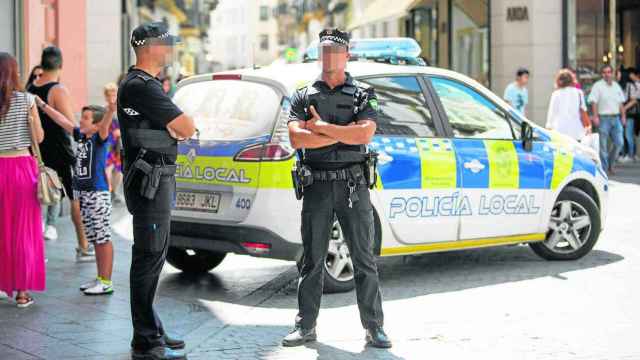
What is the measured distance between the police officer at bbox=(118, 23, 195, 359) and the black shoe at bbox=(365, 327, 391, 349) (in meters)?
1.12

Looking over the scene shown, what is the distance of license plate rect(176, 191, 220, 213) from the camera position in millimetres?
8344

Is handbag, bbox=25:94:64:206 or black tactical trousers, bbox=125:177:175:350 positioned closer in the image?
black tactical trousers, bbox=125:177:175:350

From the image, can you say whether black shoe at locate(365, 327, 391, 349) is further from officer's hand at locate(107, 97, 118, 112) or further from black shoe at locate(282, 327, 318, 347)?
officer's hand at locate(107, 97, 118, 112)

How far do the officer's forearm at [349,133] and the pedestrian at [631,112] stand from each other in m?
15.8

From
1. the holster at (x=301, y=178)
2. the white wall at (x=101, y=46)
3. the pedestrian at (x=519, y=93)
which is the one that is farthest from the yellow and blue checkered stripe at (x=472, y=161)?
the white wall at (x=101, y=46)

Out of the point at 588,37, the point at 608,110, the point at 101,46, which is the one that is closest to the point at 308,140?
the point at 608,110

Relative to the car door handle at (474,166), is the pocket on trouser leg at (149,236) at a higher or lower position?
lower

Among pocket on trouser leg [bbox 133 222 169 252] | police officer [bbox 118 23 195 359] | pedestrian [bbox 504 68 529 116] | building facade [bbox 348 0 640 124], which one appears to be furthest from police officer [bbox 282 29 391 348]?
building facade [bbox 348 0 640 124]

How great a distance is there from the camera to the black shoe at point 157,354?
6.31 meters

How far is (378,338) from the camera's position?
263 inches

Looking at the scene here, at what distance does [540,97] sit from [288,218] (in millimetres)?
15579

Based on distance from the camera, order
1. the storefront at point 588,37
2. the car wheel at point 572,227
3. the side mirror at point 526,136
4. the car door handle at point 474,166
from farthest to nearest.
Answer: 1. the storefront at point 588,37
2. the car wheel at point 572,227
3. the side mirror at point 526,136
4. the car door handle at point 474,166

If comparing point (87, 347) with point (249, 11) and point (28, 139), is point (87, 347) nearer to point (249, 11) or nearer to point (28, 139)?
point (28, 139)

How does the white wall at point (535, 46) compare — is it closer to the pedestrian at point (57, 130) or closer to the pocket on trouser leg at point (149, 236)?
the pedestrian at point (57, 130)
